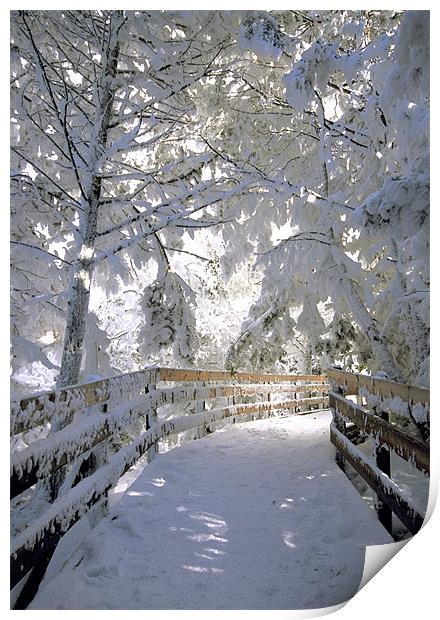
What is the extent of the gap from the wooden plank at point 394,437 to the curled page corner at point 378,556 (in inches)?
23.4

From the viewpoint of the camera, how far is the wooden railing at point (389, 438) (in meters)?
2.56

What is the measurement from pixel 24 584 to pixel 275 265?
232 inches

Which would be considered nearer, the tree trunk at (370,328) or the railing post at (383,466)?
the railing post at (383,466)

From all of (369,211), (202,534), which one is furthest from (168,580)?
(369,211)

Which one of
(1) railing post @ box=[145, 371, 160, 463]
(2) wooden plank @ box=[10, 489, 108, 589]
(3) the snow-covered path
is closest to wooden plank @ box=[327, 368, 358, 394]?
(3) the snow-covered path

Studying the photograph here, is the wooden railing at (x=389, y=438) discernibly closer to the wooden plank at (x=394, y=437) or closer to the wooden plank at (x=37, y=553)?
the wooden plank at (x=394, y=437)

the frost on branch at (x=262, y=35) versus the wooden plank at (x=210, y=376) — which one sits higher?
the frost on branch at (x=262, y=35)

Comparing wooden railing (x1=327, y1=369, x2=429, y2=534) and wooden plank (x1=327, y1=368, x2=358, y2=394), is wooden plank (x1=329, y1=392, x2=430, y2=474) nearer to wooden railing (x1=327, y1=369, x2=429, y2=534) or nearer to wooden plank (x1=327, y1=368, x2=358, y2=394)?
wooden railing (x1=327, y1=369, x2=429, y2=534)

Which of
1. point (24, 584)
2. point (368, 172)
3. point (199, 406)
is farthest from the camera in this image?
point (199, 406)

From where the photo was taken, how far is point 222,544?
9.92 feet

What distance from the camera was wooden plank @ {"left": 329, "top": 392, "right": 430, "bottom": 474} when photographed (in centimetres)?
248

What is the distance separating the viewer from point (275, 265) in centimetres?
729

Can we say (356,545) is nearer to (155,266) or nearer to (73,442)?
(73,442)

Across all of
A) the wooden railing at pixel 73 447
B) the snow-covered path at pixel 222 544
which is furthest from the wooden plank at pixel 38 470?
the snow-covered path at pixel 222 544
